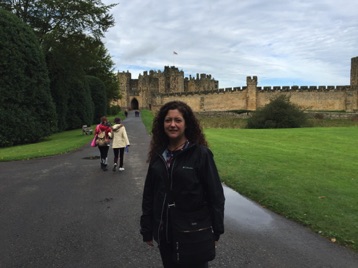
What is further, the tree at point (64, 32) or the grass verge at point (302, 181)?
the tree at point (64, 32)

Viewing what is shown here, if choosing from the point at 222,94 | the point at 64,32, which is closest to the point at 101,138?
the point at 64,32

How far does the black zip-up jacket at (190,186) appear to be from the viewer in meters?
3.09

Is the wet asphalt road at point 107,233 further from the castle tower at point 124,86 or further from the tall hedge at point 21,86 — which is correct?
the castle tower at point 124,86

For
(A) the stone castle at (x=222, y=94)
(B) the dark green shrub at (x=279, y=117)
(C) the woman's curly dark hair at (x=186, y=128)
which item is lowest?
(B) the dark green shrub at (x=279, y=117)

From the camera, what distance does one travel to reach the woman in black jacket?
309 cm

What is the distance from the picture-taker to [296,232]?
5789mm

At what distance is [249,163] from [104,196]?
6117mm

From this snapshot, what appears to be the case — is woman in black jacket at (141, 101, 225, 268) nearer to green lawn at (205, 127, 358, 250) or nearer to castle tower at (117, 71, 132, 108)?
green lawn at (205, 127, 358, 250)

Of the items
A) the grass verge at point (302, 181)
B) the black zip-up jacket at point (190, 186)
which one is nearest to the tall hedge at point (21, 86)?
the grass verge at point (302, 181)

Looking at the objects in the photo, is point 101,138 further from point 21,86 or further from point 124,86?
point 124,86

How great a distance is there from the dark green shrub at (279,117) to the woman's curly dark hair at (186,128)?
3408 cm

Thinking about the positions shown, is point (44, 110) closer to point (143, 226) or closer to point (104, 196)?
point (104, 196)

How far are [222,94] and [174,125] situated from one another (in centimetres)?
6361

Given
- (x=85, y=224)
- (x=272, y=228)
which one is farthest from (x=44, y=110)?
(x=272, y=228)
